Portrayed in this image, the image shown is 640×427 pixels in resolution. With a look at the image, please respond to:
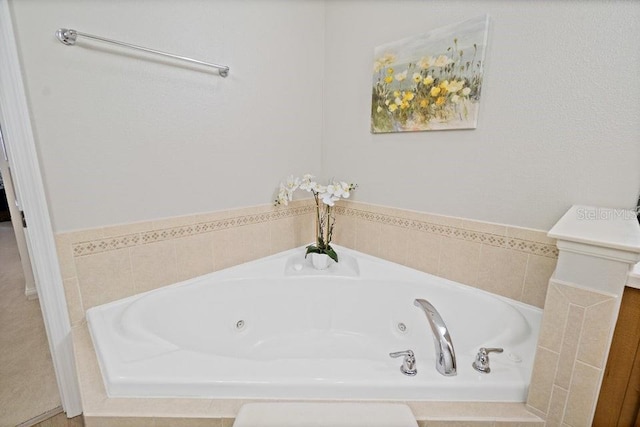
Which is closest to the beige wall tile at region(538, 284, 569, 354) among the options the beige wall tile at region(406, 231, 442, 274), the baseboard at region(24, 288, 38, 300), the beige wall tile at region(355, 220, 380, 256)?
the beige wall tile at region(406, 231, 442, 274)

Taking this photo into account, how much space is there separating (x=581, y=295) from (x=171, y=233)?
1632mm

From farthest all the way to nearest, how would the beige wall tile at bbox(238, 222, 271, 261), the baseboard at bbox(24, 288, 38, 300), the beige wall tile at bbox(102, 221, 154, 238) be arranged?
the baseboard at bbox(24, 288, 38, 300), the beige wall tile at bbox(238, 222, 271, 261), the beige wall tile at bbox(102, 221, 154, 238)

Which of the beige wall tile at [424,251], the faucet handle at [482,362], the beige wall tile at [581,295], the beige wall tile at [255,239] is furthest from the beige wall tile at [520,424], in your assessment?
the beige wall tile at [255,239]

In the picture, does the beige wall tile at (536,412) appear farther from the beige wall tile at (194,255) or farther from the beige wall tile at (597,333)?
the beige wall tile at (194,255)

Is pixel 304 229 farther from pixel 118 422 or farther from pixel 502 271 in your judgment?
pixel 118 422

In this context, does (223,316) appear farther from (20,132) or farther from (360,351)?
(20,132)

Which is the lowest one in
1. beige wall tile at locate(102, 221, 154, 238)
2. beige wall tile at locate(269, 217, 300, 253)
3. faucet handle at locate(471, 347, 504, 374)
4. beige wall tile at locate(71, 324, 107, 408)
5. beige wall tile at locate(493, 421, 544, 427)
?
beige wall tile at locate(493, 421, 544, 427)

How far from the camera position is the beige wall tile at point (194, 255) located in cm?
149

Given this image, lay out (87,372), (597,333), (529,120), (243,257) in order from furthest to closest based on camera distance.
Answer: (243,257) < (529,120) < (87,372) < (597,333)

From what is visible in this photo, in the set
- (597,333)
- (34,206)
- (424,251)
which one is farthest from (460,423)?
(34,206)

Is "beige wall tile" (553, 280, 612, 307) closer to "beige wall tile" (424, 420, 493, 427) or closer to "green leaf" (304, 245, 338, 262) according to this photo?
"beige wall tile" (424, 420, 493, 427)

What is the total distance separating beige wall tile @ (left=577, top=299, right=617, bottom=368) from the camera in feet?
2.36

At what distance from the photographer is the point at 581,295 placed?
2.47ft

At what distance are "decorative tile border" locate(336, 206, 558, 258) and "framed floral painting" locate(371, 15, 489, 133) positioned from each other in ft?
1.73
